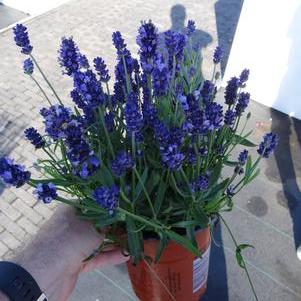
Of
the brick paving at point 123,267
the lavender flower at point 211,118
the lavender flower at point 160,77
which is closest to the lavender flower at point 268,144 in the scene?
the lavender flower at point 211,118

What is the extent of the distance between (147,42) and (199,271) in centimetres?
81

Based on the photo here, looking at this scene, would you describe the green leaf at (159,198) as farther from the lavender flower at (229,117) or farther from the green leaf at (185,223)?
the lavender flower at (229,117)

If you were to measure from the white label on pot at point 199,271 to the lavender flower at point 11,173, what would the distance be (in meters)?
0.66

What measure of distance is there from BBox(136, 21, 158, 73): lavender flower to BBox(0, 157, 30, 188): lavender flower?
0.46m

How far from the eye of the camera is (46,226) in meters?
1.26

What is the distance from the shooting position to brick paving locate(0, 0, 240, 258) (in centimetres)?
272

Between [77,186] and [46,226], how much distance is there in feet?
0.70

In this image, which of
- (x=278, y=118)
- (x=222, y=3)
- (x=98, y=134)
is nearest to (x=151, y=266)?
(x=98, y=134)

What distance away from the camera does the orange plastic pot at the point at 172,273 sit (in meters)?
1.19

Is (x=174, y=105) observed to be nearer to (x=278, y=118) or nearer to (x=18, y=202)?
(x=18, y=202)

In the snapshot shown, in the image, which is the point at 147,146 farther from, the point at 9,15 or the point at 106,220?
the point at 9,15

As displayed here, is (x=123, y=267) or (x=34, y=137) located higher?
(x=34, y=137)

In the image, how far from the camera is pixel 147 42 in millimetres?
1052

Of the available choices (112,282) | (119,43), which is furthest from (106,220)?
(112,282)
